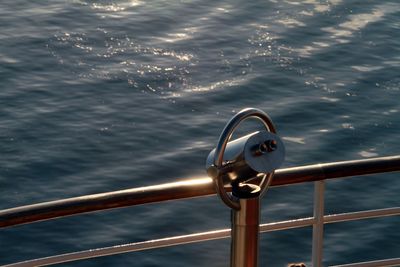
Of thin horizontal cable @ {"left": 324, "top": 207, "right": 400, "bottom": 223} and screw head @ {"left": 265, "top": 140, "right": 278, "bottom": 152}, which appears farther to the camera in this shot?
thin horizontal cable @ {"left": 324, "top": 207, "right": 400, "bottom": 223}

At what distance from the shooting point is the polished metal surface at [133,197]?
2.95 m

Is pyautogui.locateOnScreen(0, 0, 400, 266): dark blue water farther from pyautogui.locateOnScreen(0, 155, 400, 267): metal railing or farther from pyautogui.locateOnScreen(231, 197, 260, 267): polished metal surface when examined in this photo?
pyautogui.locateOnScreen(231, 197, 260, 267): polished metal surface

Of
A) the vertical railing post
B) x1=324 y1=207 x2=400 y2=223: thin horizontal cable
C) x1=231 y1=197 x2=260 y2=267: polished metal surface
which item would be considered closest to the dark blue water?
x1=324 y1=207 x2=400 y2=223: thin horizontal cable

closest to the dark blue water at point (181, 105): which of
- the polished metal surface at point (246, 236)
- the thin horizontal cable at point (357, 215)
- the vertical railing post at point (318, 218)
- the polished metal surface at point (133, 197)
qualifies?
the thin horizontal cable at point (357, 215)

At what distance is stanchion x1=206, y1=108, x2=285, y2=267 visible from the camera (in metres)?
2.62

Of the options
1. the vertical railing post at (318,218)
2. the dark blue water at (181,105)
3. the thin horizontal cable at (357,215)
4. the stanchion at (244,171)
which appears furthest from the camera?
the dark blue water at (181,105)

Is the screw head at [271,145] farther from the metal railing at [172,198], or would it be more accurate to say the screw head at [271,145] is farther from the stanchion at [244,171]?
the metal railing at [172,198]

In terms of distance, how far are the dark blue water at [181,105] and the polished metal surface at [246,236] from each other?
29.1 feet

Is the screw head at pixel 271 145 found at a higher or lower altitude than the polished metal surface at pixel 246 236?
higher

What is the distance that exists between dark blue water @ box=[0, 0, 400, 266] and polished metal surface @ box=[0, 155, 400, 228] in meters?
8.31

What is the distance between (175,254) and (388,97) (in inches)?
189

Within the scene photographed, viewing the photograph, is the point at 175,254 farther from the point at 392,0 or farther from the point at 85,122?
the point at 392,0

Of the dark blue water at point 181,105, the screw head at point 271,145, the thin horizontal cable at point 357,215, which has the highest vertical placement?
the dark blue water at point 181,105

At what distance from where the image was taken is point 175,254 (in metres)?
12.0
